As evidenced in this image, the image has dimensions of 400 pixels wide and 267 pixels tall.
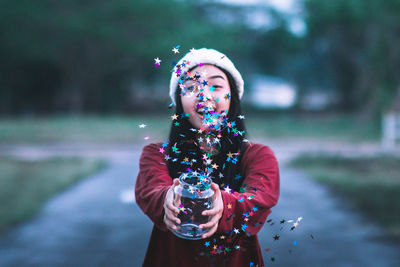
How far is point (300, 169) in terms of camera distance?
8539 mm

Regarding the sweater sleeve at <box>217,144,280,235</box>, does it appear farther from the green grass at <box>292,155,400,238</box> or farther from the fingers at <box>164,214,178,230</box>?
the green grass at <box>292,155,400,238</box>

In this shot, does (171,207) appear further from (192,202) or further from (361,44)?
(361,44)

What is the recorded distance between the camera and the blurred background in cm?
441

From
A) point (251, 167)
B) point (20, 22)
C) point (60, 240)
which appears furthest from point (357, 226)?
point (20, 22)

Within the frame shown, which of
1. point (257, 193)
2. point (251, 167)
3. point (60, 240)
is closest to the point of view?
point (257, 193)

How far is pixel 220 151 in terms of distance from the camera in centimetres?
169

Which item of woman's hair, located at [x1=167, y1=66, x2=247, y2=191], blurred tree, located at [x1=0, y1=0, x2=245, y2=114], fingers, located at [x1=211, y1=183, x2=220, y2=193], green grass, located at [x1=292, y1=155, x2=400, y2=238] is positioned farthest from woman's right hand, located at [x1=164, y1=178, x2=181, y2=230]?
blurred tree, located at [x1=0, y1=0, x2=245, y2=114]

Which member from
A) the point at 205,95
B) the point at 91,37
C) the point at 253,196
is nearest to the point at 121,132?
the point at 91,37

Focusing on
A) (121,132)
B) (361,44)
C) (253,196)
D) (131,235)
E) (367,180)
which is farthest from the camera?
(361,44)

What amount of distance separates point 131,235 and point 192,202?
3.31m

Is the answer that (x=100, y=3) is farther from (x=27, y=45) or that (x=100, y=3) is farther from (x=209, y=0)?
(x=209, y=0)

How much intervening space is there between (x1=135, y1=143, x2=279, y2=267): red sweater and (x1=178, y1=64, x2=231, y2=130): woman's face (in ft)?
0.71

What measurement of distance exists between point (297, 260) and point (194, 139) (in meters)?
2.55

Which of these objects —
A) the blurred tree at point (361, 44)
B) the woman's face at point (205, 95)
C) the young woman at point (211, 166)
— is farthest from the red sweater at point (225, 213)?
the blurred tree at point (361, 44)
